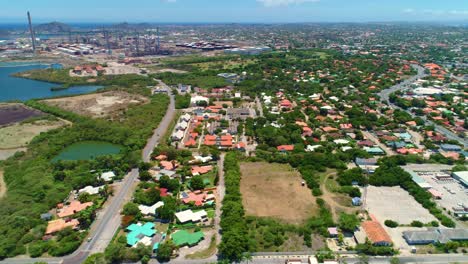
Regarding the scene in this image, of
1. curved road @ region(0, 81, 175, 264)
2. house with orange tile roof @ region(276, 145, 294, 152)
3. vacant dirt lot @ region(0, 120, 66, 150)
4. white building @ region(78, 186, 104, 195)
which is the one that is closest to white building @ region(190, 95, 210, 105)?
vacant dirt lot @ region(0, 120, 66, 150)

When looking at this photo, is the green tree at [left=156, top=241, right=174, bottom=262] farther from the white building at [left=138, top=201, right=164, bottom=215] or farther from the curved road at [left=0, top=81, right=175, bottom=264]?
the white building at [left=138, top=201, right=164, bottom=215]

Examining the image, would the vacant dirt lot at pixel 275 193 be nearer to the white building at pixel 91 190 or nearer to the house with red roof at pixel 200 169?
the house with red roof at pixel 200 169

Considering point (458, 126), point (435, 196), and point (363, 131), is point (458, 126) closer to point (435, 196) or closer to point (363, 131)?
point (363, 131)

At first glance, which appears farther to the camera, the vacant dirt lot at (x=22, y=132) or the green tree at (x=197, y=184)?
the vacant dirt lot at (x=22, y=132)

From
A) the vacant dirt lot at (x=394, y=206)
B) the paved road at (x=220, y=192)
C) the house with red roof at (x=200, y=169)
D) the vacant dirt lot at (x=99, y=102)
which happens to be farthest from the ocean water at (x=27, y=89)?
the vacant dirt lot at (x=394, y=206)

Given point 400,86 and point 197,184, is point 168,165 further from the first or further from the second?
point 400,86

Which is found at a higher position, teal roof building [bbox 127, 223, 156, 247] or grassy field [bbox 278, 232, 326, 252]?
teal roof building [bbox 127, 223, 156, 247]
